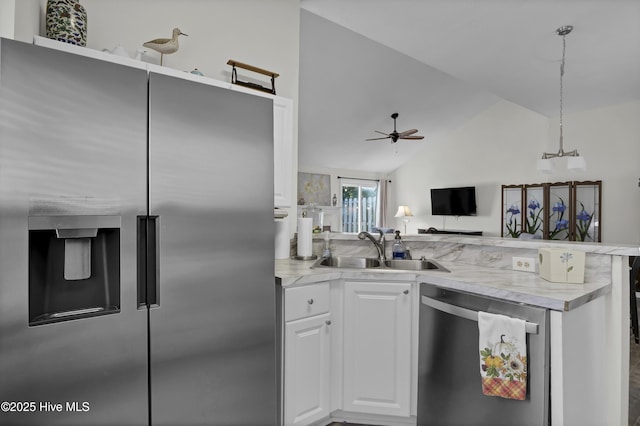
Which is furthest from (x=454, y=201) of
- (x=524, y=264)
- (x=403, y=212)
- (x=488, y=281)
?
(x=488, y=281)

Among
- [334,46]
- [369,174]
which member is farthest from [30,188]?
[369,174]

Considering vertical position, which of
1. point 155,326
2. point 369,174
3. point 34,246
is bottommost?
point 155,326

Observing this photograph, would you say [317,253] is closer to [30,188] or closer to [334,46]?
[30,188]

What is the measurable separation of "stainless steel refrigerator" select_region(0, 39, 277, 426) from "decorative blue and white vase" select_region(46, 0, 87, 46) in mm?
619

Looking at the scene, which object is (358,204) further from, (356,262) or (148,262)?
(148,262)

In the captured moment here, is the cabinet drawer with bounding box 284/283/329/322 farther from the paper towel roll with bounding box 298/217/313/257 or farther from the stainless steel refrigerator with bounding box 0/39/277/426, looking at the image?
the paper towel roll with bounding box 298/217/313/257

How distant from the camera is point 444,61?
3.99m

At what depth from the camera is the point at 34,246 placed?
1009 millimetres

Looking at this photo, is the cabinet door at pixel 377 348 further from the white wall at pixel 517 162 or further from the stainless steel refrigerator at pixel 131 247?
the white wall at pixel 517 162

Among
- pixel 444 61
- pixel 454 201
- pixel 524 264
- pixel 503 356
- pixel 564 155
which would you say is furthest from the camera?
pixel 454 201

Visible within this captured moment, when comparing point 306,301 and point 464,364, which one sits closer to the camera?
point 464,364

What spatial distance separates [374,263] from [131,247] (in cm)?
162

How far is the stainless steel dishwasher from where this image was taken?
134 cm

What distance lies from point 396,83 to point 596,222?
12.9 feet
